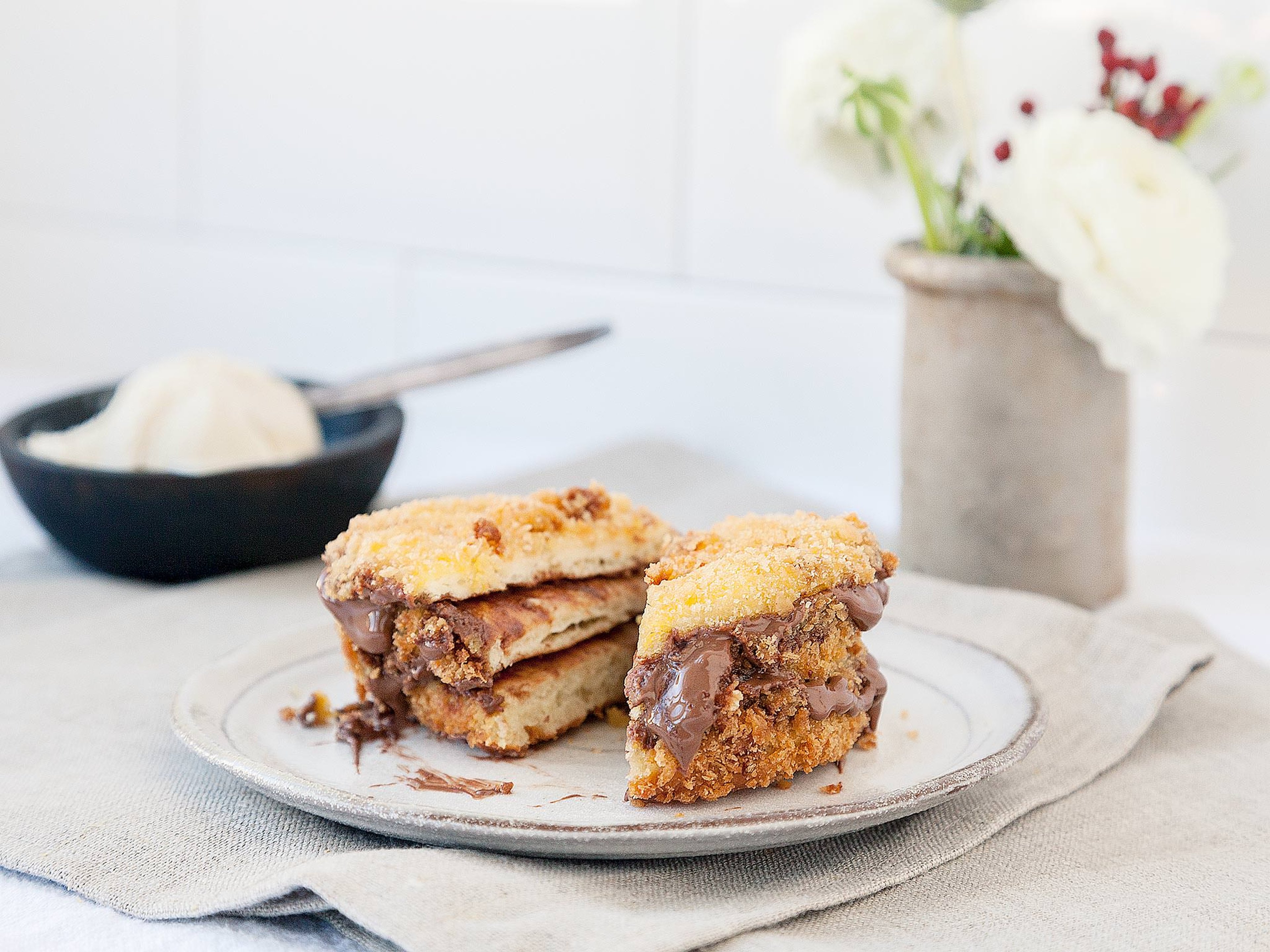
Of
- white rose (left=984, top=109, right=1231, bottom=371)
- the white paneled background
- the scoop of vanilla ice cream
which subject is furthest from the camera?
the white paneled background

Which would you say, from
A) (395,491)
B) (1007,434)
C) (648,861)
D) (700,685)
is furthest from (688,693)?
(395,491)

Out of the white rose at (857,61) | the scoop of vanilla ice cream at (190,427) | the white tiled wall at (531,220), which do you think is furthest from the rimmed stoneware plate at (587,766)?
the white tiled wall at (531,220)

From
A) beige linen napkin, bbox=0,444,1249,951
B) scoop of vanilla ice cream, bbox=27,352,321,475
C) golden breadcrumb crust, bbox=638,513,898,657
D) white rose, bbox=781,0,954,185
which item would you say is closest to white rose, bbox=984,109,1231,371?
white rose, bbox=781,0,954,185

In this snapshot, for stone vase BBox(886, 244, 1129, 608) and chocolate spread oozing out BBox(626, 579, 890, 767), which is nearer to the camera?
chocolate spread oozing out BBox(626, 579, 890, 767)

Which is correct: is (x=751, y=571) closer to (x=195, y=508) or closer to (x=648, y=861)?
(x=648, y=861)

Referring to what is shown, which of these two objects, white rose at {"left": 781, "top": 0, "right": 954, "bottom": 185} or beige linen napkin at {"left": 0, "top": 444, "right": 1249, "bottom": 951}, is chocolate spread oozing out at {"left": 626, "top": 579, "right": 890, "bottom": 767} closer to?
beige linen napkin at {"left": 0, "top": 444, "right": 1249, "bottom": 951}

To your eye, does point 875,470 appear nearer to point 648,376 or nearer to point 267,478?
point 648,376
